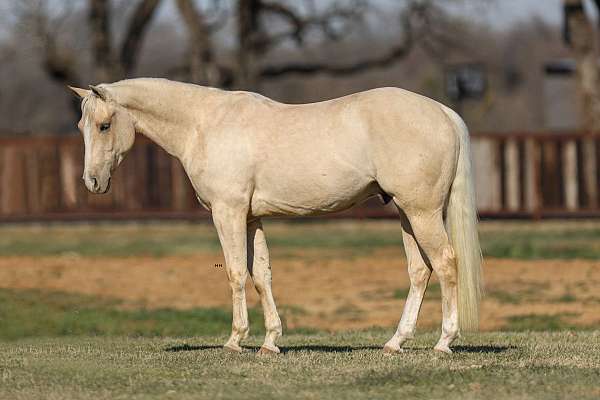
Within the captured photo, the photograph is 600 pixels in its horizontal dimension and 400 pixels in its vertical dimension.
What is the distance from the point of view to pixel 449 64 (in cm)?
6531

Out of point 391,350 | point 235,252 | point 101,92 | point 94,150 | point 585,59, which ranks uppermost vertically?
point 585,59

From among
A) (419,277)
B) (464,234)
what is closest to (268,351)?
(419,277)

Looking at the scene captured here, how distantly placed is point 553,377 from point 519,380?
0.90 ft

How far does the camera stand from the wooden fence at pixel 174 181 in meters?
27.2

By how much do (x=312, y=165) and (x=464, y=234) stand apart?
1237mm

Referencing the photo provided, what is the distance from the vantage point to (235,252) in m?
9.57

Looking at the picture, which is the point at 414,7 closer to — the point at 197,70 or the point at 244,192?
the point at 197,70

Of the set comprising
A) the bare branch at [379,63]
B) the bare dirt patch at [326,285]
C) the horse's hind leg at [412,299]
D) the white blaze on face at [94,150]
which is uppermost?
the bare branch at [379,63]

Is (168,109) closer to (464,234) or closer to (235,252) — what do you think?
(235,252)

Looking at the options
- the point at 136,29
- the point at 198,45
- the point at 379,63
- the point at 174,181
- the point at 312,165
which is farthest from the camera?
the point at 379,63

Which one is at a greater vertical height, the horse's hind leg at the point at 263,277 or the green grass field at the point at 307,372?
the horse's hind leg at the point at 263,277

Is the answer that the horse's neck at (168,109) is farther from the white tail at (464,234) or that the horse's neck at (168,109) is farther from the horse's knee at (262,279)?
the white tail at (464,234)

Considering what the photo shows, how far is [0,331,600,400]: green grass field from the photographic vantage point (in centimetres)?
789

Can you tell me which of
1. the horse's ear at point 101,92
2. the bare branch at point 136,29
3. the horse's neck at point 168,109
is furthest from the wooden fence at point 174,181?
the horse's ear at point 101,92
